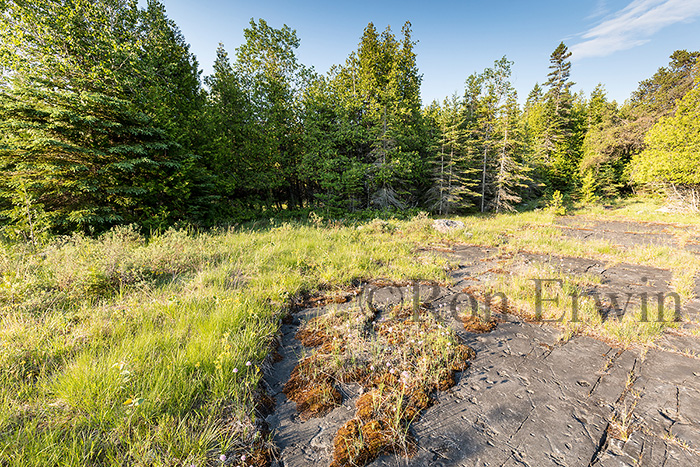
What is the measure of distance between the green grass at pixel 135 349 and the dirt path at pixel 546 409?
531 mm

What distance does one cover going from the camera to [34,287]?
3582 mm

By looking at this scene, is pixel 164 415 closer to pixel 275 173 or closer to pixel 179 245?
pixel 179 245

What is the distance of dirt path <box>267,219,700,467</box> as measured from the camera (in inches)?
71.6

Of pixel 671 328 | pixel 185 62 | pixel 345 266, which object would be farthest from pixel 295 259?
pixel 185 62

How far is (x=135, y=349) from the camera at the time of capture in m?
2.49

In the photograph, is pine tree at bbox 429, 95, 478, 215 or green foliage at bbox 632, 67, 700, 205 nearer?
green foliage at bbox 632, 67, 700, 205

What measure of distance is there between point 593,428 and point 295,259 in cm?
533

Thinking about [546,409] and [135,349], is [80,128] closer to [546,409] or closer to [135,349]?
[135,349]

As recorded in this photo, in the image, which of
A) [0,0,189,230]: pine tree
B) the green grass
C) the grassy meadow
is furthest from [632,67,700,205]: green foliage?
[0,0,189,230]: pine tree

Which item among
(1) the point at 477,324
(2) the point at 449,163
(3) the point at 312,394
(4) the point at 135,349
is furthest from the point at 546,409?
(2) the point at 449,163

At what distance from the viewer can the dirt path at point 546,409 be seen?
5.97 ft

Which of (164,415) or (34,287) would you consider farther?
(34,287)
